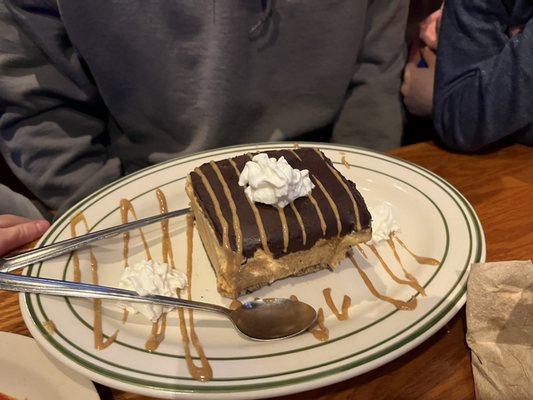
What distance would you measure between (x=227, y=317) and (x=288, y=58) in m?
0.91

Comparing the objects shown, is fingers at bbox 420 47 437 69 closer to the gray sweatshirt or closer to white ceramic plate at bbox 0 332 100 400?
the gray sweatshirt

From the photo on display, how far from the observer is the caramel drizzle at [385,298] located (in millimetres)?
874

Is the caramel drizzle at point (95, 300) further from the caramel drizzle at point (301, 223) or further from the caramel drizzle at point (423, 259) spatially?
the caramel drizzle at point (423, 259)

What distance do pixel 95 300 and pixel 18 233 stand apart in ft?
1.13

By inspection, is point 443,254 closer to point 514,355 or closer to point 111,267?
point 514,355

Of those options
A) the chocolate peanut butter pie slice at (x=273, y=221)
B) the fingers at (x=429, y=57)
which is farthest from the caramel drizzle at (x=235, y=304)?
the fingers at (x=429, y=57)

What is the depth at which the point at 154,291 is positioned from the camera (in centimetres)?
96

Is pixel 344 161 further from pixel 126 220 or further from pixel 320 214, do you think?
pixel 126 220

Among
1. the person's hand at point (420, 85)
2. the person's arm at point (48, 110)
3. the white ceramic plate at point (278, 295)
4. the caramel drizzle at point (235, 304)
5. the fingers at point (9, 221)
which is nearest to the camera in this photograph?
the white ceramic plate at point (278, 295)

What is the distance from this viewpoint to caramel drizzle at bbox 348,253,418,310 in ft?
2.87

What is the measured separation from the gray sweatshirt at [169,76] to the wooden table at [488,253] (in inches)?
16.2

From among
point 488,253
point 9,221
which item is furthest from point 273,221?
point 9,221

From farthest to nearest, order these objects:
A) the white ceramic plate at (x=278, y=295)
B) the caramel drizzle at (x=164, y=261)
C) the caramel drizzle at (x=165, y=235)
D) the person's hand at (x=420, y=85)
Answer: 1. the person's hand at (x=420, y=85)
2. the caramel drizzle at (x=165, y=235)
3. the caramel drizzle at (x=164, y=261)
4. the white ceramic plate at (x=278, y=295)

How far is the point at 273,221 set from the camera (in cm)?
94
